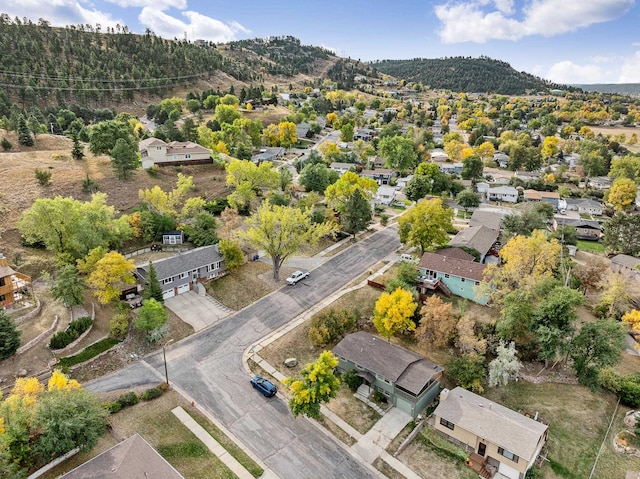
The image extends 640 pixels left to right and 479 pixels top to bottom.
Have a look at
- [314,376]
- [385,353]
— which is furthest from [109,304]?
[385,353]

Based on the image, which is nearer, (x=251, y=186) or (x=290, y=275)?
(x=290, y=275)

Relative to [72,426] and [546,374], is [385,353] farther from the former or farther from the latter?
[72,426]

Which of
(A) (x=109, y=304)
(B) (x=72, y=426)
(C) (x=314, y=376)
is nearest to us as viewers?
(B) (x=72, y=426)

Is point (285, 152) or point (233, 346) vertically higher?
point (285, 152)

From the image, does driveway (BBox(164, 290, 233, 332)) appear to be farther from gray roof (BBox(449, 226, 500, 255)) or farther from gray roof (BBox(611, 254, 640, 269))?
gray roof (BBox(611, 254, 640, 269))

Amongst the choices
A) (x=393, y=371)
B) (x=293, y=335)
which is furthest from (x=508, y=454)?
(x=293, y=335)

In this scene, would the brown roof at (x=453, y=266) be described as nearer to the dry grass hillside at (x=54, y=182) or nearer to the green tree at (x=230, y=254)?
the green tree at (x=230, y=254)

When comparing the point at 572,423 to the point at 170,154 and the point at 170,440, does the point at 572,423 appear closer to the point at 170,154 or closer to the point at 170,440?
the point at 170,440

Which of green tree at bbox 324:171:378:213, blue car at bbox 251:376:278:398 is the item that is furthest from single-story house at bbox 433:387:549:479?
green tree at bbox 324:171:378:213
